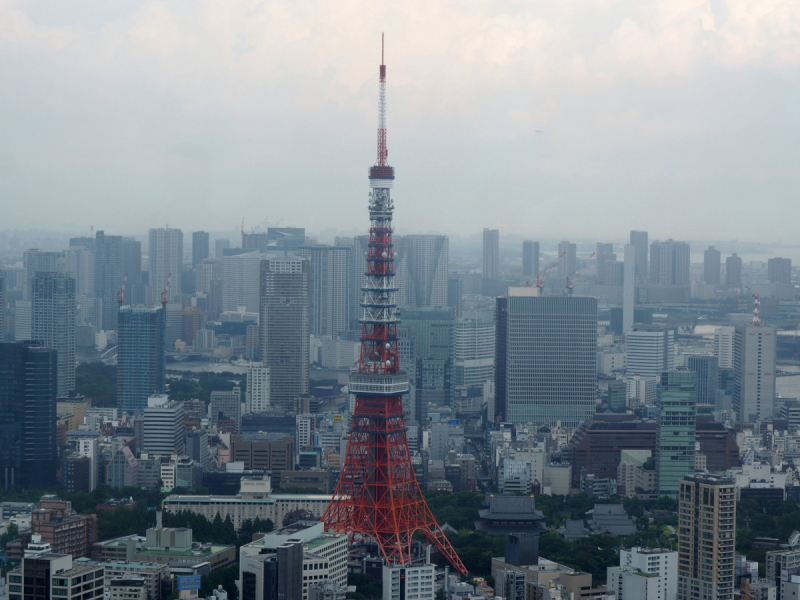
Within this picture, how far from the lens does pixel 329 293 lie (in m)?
29.2

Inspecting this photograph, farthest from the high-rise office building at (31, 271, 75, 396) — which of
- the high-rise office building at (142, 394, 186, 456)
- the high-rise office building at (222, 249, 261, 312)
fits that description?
the high-rise office building at (222, 249, 261, 312)

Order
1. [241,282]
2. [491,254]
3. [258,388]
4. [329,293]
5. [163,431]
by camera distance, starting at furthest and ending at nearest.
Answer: [241,282], [329,293], [258,388], [491,254], [163,431]

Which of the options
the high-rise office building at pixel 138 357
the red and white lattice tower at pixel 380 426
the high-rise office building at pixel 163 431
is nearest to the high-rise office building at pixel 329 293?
the high-rise office building at pixel 138 357

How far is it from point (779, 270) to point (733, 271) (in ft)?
8.72

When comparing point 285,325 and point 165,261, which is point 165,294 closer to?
point 165,261

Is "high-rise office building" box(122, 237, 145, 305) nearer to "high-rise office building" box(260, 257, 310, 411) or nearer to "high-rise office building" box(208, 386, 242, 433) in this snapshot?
"high-rise office building" box(260, 257, 310, 411)

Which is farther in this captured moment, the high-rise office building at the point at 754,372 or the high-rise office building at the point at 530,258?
the high-rise office building at the point at 754,372

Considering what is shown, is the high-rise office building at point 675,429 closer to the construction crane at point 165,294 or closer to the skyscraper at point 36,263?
the skyscraper at point 36,263

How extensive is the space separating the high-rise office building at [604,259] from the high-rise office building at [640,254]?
0.40m

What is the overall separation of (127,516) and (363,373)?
2.66m

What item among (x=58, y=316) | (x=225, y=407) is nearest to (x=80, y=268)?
(x=58, y=316)

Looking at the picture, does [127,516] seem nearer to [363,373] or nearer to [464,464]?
[363,373]

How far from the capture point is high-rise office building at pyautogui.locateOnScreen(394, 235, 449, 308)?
22.5 meters

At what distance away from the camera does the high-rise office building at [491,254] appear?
20.0 meters
